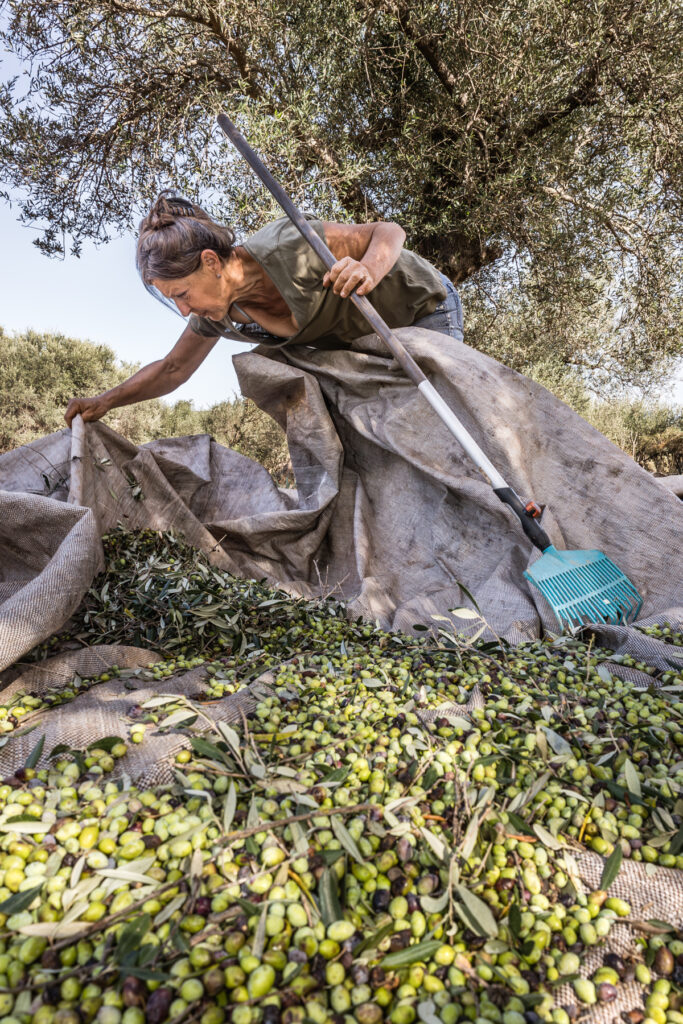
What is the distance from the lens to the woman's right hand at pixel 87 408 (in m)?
3.46

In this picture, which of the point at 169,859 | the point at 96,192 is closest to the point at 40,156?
the point at 96,192

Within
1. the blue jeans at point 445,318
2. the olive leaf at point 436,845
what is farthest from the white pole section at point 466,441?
the olive leaf at point 436,845

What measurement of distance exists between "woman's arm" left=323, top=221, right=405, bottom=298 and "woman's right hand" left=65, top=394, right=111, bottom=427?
5.18 ft

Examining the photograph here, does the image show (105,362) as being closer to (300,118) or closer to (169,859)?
(300,118)

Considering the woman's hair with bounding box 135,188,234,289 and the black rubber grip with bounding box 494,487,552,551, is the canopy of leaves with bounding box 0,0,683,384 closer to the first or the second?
the woman's hair with bounding box 135,188,234,289

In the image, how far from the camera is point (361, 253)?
3682 millimetres

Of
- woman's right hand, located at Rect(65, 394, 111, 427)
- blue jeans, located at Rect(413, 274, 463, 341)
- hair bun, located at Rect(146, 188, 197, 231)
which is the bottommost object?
woman's right hand, located at Rect(65, 394, 111, 427)

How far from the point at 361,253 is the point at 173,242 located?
118 cm

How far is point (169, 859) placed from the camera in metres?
1.21

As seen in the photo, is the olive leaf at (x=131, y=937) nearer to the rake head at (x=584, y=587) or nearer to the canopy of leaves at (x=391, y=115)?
the rake head at (x=584, y=587)

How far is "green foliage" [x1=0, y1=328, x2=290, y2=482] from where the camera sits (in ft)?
→ 33.9

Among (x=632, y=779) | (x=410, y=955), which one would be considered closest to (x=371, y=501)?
(x=632, y=779)

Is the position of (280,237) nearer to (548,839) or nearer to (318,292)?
(318,292)

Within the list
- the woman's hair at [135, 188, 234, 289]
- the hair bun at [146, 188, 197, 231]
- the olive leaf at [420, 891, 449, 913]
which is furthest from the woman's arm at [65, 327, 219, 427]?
the olive leaf at [420, 891, 449, 913]
